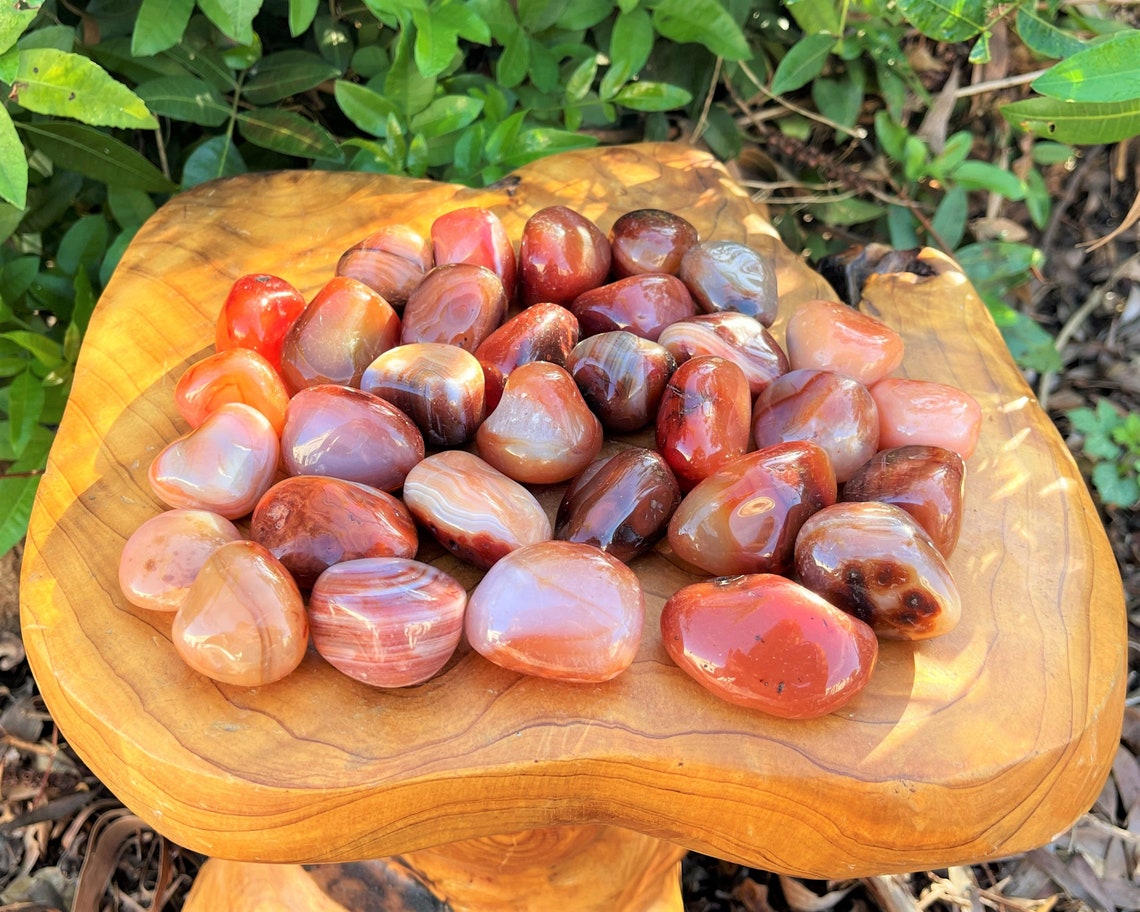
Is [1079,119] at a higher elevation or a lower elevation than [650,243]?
higher

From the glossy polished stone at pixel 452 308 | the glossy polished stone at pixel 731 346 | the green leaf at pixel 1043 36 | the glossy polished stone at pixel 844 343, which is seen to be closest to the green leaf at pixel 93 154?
the glossy polished stone at pixel 452 308

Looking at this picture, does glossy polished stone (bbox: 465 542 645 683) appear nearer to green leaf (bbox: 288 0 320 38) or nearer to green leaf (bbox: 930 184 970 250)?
green leaf (bbox: 288 0 320 38)

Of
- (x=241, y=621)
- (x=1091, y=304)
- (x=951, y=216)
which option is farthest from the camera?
(x=1091, y=304)

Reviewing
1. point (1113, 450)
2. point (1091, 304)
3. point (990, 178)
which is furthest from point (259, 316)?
point (1091, 304)

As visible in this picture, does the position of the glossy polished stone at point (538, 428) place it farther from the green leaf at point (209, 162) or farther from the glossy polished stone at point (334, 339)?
the green leaf at point (209, 162)

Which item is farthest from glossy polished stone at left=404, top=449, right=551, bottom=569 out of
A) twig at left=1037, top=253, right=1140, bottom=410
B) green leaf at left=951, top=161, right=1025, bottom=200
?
twig at left=1037, top=253, right=1140, bottom=410

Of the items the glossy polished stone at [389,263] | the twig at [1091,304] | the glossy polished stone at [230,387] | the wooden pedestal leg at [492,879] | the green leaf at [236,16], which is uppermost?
the green leaf at [236,16]

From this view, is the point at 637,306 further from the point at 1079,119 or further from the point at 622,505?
the point at 1079,119
